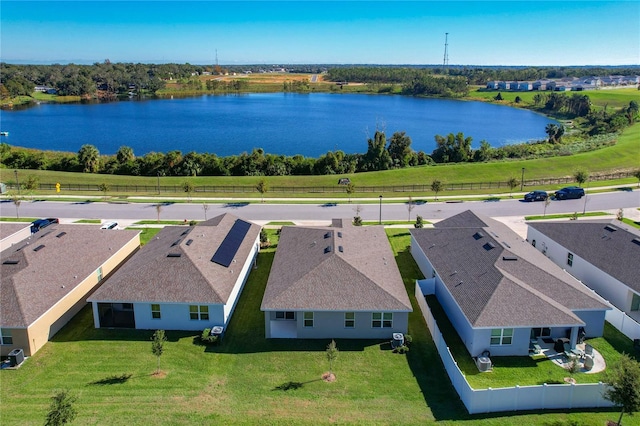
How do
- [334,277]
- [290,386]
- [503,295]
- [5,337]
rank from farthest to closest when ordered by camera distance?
[334,277], [503,295], [5,337], [290,386]

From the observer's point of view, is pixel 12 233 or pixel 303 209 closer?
pixel 12 233

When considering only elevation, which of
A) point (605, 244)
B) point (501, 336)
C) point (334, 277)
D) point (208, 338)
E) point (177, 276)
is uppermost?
point (605, 244)

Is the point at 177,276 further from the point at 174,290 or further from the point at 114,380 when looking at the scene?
the point at 114,380

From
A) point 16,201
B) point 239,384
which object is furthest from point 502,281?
point 16,201

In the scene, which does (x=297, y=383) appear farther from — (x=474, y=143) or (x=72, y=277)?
(x=474, y=143)

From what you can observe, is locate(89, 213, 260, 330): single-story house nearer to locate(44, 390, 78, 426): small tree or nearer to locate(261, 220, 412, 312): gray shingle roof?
locate(261, 220, 412, 312): gray shingle roof

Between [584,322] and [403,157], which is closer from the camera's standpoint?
[584,322]

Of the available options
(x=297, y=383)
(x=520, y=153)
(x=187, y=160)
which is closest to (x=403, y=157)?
(x=520, y=153)
